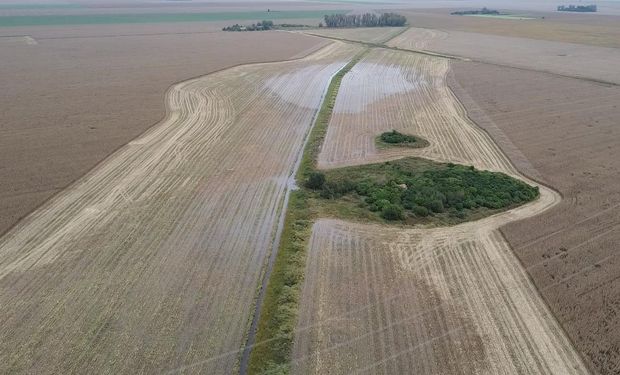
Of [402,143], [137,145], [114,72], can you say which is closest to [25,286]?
[137,145]

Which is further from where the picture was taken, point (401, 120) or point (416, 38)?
point (416, 38)

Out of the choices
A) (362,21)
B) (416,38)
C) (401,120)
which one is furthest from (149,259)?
(362,21)

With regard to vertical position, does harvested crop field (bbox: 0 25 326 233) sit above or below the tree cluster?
above

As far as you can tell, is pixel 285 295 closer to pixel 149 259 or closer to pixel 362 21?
pixel 149 259

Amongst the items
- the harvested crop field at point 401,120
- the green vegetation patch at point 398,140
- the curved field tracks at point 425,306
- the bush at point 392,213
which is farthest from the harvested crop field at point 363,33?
the bush at point 392,213

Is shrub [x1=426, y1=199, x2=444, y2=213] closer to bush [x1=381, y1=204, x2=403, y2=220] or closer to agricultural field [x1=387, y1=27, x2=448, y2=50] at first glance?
bush [x1=381, y1=204, x2=403, y2=220]

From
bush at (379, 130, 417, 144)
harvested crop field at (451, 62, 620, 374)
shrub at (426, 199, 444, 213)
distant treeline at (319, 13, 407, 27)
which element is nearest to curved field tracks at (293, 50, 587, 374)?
harvested crop field at (451, 62, 620, 374)

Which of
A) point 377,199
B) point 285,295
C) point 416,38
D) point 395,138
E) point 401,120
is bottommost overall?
point 285,295

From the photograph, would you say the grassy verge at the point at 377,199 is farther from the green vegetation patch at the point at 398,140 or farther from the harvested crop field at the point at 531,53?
the harvested crop field at the point at 531,53
